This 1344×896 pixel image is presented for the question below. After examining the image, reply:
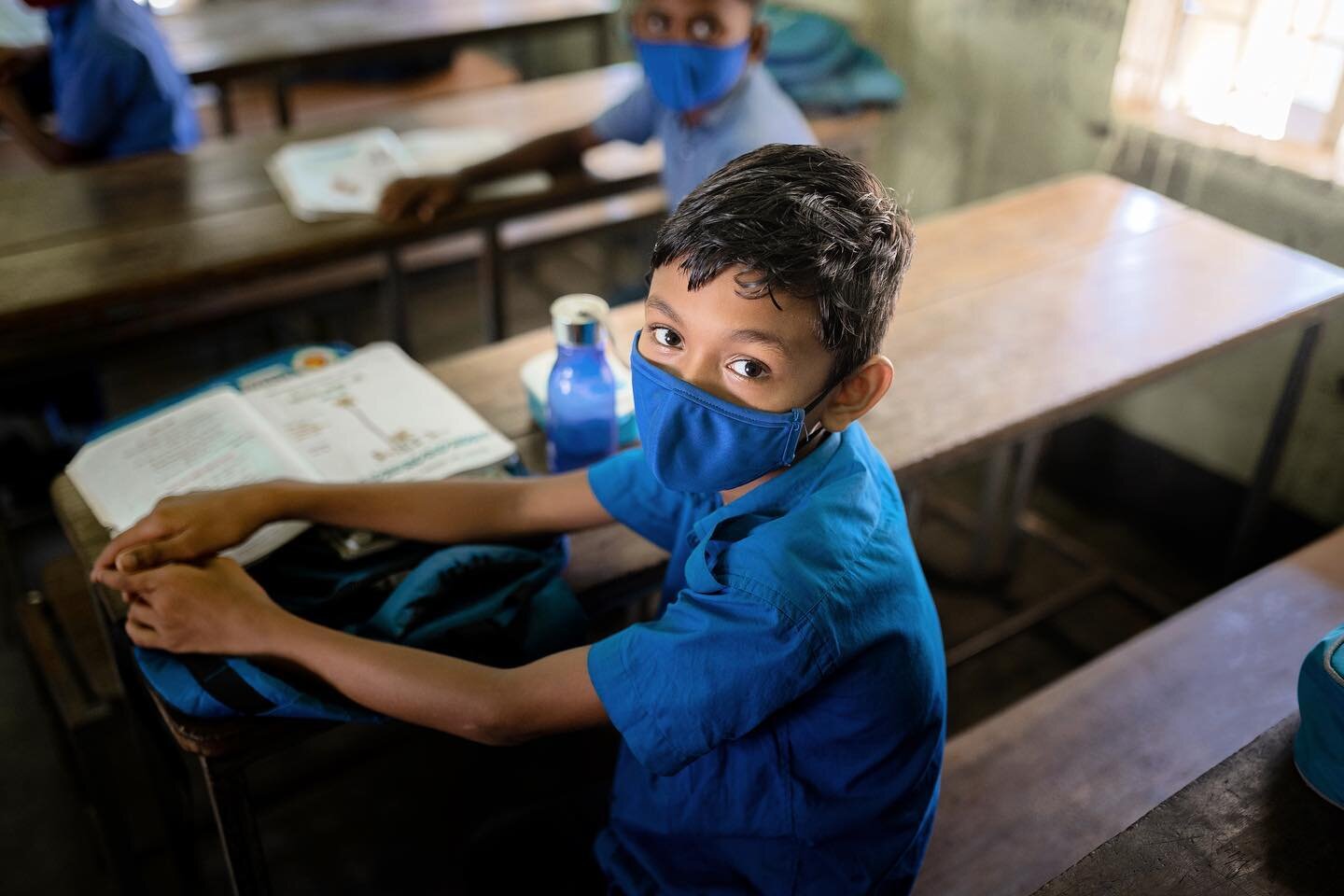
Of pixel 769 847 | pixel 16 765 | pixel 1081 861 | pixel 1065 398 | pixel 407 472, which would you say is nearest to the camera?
pixel 1081 861

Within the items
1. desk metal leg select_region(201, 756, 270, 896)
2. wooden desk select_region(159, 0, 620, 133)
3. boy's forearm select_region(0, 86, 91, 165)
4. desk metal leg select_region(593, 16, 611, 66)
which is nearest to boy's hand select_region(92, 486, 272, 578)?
desk metal leg select_region(201, 756, 270, 896)

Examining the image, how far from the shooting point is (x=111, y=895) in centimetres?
190

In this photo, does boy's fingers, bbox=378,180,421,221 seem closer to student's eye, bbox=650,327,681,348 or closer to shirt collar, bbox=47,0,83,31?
shirt collar, bbox=47,0,83,31

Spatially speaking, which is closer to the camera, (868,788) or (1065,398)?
(868,788)

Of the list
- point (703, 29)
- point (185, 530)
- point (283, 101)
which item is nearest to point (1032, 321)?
point (703, 29)

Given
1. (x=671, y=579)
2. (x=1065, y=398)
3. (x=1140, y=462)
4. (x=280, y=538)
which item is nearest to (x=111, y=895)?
(x=280, y=538)

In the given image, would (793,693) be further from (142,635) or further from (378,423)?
(378,423)

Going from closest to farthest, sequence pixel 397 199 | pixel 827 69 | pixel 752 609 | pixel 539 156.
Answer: pixel 752 609, pixel 397 199, pixel 539 156, pixel 827 69

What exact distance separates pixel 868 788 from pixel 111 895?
57.3 inches

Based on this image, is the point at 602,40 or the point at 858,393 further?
the point at 602,40

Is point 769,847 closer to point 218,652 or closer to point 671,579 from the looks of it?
point 671,579

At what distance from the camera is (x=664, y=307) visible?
1.04 meters

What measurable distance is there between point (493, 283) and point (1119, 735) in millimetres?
1670

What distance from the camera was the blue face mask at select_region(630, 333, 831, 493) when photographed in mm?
1033
